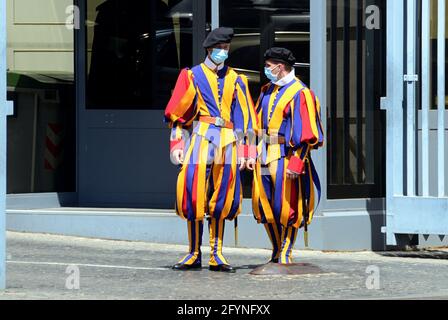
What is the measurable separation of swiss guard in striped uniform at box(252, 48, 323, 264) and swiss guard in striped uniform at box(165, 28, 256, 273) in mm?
131

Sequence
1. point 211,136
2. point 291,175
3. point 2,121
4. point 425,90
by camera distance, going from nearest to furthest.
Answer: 1. point 2,121
2. point 291,175
3. point 211,136
4. point 425,90

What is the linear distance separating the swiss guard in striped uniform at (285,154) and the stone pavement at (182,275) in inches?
18.8

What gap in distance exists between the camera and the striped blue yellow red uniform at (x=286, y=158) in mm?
10891

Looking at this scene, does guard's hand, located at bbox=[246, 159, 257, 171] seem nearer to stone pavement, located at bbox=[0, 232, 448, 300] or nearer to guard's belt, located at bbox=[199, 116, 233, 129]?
guard's belt, located at bbox=[199, 116, 233, 129]

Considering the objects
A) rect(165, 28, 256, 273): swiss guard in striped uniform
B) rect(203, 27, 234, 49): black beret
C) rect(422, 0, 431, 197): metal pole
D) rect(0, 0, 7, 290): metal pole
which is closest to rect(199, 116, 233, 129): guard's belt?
rect(165, 28, 256, 273): swiss guard in striped uniform

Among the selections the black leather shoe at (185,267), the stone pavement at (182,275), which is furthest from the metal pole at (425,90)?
the black leather shoe at (185,267)

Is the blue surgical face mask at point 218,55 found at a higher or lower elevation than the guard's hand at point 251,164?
higher

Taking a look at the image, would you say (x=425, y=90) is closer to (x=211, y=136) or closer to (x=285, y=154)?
(x=285, y=154)

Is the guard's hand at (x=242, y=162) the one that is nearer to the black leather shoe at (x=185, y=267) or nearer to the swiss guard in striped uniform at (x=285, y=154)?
the swiss guard in striped uniform at (x=285, y=154)

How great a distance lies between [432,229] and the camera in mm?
12367

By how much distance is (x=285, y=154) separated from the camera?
11.0 metres

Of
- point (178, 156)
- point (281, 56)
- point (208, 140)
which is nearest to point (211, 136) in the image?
point (208, 140)

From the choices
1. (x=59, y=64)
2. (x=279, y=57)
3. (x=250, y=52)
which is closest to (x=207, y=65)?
(x=279, y=57)

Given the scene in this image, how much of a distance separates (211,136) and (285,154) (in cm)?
60
